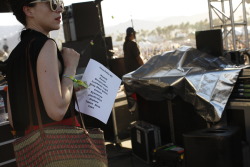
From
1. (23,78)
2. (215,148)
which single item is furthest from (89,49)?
(23,78)

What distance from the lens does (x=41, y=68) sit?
111cm

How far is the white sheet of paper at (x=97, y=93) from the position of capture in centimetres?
135

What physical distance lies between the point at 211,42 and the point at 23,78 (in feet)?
9.84

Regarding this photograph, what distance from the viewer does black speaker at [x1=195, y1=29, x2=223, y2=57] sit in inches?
147

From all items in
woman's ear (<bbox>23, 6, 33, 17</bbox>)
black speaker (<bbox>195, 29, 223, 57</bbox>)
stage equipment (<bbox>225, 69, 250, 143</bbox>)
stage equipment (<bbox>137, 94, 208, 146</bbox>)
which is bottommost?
stage equipment (<bbox>137, 94, 208, 146</bbox>)

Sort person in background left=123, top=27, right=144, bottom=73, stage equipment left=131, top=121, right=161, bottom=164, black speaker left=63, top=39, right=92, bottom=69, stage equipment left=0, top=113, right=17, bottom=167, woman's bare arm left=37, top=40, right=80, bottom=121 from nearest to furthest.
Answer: woman's bare arm left=37, top=40, right=80, bottom=121 → stage equipment left=0, top=113, right=17, bottom=167 → stage equipment left=131, top=121, right=161, bottom=164 → black speaker left=63, top=39, right=92, bottom=69 → person in background left=123, top=27, right=144, bottom=73

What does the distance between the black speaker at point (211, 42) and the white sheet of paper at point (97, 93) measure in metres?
2.56

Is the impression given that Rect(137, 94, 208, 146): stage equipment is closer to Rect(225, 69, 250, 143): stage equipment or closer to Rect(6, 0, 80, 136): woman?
Rect(225, 69, 250, 143): stage equipment

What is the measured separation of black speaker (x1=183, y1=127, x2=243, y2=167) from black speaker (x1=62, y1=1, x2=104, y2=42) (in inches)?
160

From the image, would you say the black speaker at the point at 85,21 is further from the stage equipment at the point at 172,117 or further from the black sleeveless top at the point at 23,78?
the black sleeveless top at the point at 23,78

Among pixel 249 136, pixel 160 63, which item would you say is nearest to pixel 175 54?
pixel 160 63

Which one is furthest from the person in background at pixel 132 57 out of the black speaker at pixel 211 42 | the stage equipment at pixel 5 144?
the stage equipment at pixel 5 144

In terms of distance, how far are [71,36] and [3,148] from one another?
3.60 meters

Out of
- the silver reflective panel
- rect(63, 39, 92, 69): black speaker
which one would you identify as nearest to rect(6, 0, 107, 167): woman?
the silver reflective panel
